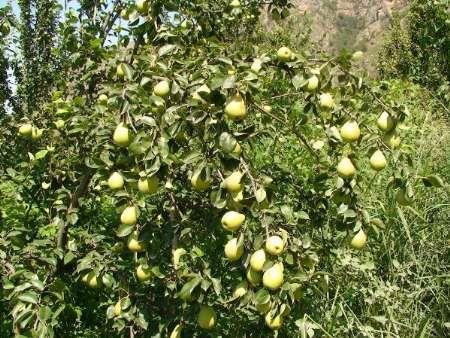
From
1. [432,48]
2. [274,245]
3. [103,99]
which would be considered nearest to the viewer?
[274,245]

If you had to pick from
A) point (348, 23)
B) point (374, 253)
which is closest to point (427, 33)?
point (374, 253)

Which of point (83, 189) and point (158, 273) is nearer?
point (158, 273)

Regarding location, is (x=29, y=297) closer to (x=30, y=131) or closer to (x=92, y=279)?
(x=92, y=279)

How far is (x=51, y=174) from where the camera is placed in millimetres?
2502

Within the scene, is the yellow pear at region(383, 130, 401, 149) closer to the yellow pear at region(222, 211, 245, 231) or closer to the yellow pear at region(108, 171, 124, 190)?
the yellow pear at region(222, 211, 245, 231)

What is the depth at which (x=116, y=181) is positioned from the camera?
6.27 feet

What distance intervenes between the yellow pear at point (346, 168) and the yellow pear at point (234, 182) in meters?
0.42

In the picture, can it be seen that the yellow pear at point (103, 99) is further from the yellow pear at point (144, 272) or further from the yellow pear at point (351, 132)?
the yellow pear at point (351, 132)

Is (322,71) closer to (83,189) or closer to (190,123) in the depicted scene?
(190,123)

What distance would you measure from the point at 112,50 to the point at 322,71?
3.32 ft

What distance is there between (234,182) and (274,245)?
216 millimetres

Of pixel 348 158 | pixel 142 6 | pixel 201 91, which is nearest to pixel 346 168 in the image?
pixel 348 158

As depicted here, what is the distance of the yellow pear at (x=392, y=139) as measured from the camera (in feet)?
5.78

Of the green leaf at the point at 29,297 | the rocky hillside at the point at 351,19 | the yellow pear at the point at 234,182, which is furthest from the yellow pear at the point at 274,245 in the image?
the rocky hillside at the point at 351,19
